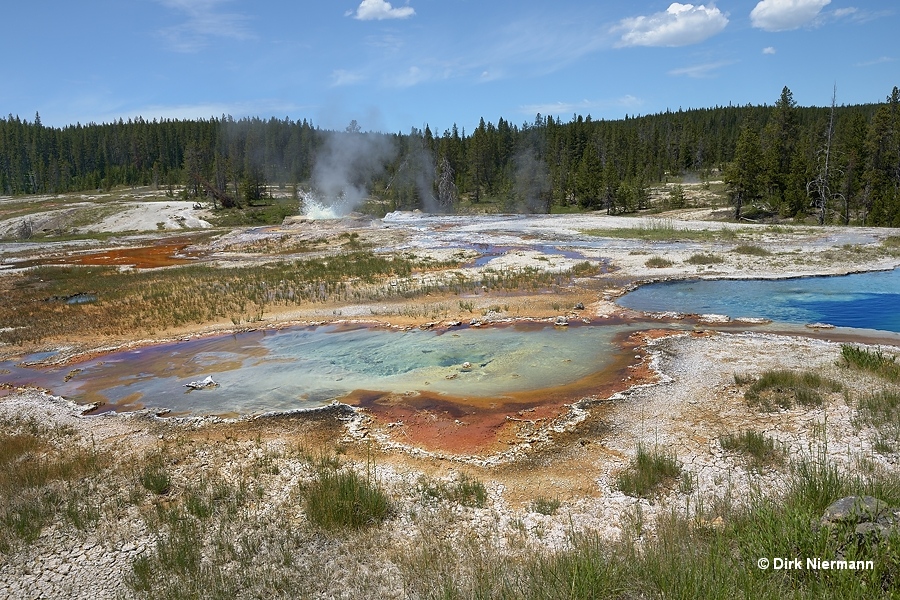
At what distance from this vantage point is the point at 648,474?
6992mm

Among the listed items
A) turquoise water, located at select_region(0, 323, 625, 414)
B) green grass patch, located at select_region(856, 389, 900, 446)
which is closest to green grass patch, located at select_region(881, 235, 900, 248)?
turquoise water, located at select_region(0, 323, 625, 414)

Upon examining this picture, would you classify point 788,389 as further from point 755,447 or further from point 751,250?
point 751,250

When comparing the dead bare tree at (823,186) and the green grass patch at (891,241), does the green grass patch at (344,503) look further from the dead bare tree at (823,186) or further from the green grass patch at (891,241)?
the dead bare tree at (823,186)

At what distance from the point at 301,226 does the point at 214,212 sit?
23.0m

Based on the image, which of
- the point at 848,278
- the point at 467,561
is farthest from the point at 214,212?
the point at 467,561

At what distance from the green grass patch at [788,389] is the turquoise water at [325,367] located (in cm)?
341

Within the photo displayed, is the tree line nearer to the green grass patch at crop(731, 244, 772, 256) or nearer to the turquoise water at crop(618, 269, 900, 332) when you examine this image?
the green grass patch at crop(731, 244, 772, 256)

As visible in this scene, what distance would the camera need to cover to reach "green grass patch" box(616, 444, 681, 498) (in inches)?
267

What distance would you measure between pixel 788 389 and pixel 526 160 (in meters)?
82.6

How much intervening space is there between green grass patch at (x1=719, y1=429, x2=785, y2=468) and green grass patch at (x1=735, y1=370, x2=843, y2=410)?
1567 millimetres

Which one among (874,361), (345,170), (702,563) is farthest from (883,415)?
(345,170)

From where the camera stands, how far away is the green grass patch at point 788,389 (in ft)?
29.9

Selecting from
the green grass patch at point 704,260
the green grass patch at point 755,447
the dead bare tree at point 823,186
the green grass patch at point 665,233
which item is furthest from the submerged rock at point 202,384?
the dead bare tree at point 823,186

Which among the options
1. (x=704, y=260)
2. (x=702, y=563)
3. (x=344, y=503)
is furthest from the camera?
(x=704, y=260)
